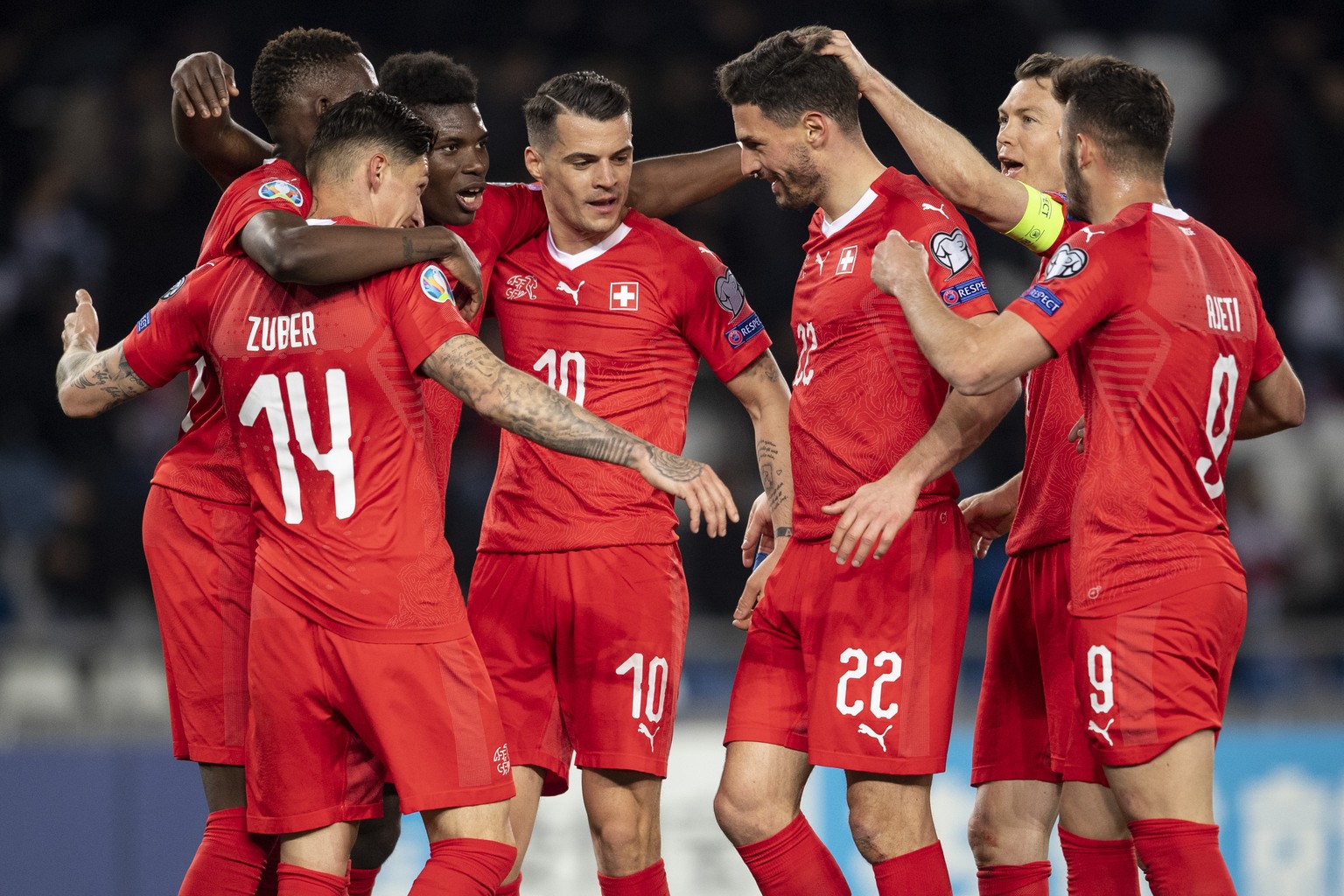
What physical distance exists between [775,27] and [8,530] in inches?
231

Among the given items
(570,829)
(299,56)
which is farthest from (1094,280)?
(570,829)

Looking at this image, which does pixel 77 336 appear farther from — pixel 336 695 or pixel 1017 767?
pixel 1017 767

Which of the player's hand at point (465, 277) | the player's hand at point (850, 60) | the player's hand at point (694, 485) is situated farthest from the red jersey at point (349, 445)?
the player's hand at point (850, 60)

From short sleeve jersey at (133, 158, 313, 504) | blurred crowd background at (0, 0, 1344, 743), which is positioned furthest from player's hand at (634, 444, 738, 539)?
blurred crowd background at (0, 0, 1344, 743)

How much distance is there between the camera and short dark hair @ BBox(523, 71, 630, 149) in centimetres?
473

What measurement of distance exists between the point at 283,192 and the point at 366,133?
49cm

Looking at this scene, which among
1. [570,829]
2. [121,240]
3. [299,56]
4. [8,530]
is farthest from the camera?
[121,240]

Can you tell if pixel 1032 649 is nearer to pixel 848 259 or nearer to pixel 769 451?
pixel 769 451

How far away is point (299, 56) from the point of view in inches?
187

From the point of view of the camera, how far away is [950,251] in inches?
171

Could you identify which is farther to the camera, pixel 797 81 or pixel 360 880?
pixel 360 880

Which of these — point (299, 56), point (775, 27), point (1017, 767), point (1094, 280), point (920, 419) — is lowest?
point (1017, 767)

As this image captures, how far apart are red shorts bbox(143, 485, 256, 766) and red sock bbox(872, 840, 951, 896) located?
1.78 metres

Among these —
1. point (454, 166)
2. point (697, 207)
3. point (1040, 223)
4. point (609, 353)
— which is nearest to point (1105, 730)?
point (1040, 223)
